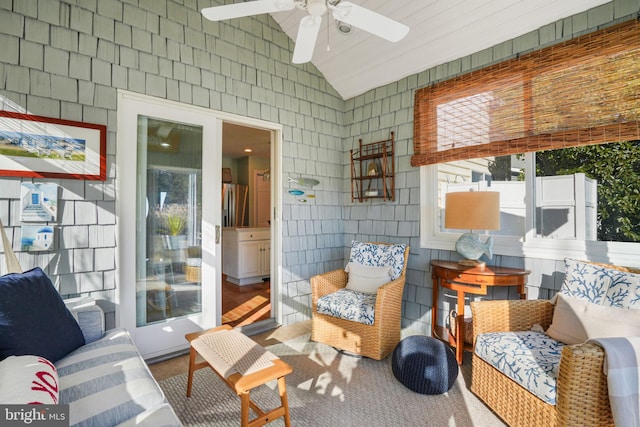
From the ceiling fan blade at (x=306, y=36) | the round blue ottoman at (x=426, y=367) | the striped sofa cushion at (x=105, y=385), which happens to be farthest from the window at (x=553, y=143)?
the striped sofa cushion at (x=105, y=385)

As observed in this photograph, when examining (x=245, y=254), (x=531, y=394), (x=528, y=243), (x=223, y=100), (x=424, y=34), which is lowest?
(x=531, y=394)

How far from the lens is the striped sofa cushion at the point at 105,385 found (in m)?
1.23

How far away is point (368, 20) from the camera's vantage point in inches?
75.4

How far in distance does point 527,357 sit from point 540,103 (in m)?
1.96

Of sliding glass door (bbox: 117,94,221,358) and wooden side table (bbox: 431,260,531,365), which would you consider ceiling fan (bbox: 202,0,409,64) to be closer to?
sliding glass door (bbox: 117,94,221,358)

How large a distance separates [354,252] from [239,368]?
6.29 feet

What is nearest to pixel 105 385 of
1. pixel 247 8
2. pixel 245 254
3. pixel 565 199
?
pixel 247 8

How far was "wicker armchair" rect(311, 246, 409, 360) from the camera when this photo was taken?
2656 millimetres

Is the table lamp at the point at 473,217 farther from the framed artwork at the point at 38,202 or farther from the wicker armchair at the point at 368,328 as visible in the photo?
the framed artwork at the point at 38,202

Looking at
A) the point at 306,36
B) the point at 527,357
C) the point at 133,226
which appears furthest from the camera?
the point at 133,226

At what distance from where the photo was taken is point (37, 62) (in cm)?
224

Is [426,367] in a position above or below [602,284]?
below

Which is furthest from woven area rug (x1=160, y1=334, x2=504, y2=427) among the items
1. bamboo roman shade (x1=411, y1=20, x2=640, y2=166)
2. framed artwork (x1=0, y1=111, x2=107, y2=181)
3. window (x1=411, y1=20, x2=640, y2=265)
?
bamboo roman shade (x1=411, y1=20, x2=640, y2=166)

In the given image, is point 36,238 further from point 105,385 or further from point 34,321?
point 105,385
